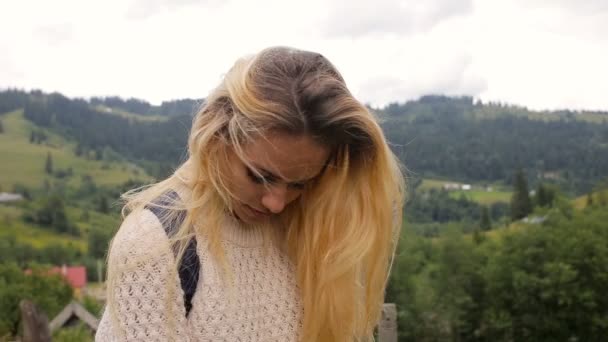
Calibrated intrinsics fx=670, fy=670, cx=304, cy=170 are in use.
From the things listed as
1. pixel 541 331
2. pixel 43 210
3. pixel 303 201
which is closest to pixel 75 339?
pixel 303 201

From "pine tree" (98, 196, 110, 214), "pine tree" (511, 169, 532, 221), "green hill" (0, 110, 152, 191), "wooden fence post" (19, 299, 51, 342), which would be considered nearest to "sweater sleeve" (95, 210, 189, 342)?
"wooden fence post" (19, 299, 51, 342)

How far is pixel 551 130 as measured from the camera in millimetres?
107000

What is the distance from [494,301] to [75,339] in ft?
52.0

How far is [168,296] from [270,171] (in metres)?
0.32

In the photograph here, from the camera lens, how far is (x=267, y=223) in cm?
151

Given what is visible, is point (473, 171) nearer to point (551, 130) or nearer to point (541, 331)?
point (551, 130)

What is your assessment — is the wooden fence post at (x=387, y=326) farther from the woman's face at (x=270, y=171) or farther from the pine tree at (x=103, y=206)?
the pine tree at (x=103, y=206)

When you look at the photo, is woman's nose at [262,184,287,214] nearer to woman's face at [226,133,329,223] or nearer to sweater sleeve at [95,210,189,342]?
woman's face at [226,133,329,223]

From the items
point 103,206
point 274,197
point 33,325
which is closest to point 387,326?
point 274,197

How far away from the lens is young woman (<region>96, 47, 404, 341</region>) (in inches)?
47.3

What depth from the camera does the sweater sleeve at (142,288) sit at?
3.87 ft

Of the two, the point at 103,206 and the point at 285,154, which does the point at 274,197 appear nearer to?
the point at 285,154

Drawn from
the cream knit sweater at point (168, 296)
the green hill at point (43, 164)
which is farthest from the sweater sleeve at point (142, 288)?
the green hill at point (43, 164)

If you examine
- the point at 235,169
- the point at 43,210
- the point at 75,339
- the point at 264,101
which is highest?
the point at 264,101
